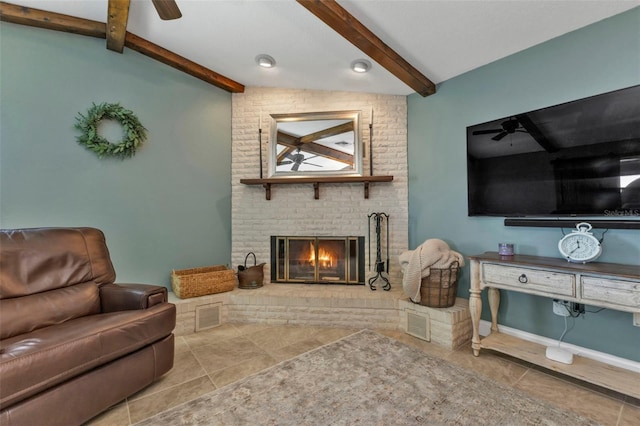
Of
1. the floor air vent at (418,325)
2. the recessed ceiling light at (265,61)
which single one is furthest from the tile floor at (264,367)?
the recessed ceiling light at (265,61)

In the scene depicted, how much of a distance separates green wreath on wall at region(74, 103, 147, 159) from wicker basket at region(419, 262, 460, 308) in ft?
9.65

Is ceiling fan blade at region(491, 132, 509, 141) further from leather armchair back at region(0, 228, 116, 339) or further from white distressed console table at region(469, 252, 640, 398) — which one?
leather armchair back at region(0, 228, 116, 339)

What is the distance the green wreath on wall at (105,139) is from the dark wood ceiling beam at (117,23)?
52cm

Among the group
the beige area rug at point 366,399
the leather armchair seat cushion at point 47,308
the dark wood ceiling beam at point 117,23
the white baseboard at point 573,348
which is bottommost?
the beige area rug at point 366,399

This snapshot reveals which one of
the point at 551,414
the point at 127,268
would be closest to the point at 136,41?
the point at 127,268

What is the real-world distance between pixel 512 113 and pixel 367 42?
1.36 metres

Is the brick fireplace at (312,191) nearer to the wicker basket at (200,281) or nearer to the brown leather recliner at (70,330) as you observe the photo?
the wicker basket at (200,281)

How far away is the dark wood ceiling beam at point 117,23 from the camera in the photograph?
7.00 feet

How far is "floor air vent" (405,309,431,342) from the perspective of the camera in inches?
96.7

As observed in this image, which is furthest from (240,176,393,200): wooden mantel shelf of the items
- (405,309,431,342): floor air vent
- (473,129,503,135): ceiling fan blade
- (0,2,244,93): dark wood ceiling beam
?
(405,309,431,342): floor air vent

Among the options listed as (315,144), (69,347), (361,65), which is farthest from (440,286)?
(69,347)

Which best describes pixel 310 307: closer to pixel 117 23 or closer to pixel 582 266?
pixel 582 266

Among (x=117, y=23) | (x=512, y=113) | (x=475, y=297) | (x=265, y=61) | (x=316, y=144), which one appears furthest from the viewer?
(x=316, y=144)

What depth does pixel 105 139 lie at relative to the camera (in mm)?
2543
